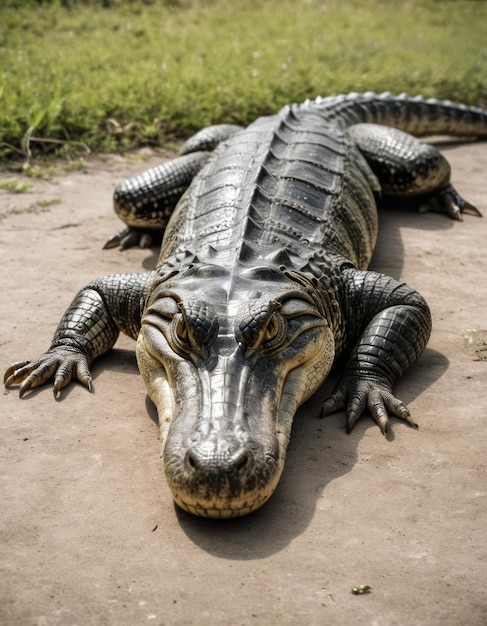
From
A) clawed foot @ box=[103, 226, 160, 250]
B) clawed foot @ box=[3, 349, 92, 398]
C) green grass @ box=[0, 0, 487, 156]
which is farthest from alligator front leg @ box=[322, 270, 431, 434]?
green grass @ box=[0, 0, 487, 156]

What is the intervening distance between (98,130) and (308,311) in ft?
17.5

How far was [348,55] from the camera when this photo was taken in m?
11.1

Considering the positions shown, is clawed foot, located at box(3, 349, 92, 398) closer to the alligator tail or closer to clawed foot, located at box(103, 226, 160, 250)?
clawed foot, located at box(103, 226, 160, 250)

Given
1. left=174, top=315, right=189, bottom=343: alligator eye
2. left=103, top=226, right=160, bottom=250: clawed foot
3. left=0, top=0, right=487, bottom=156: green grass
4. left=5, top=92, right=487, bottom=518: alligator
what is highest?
left=174, top=315, right=189, bottom=343: alligator eye

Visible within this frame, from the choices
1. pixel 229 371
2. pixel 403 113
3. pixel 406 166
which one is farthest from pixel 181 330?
pixel 403 113

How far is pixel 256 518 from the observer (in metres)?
3.31

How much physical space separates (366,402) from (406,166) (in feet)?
10.8

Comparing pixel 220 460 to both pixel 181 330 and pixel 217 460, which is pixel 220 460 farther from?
pixel 181 330

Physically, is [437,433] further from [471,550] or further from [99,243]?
[99,243]

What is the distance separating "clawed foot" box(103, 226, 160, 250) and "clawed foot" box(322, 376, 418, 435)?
2.77 m

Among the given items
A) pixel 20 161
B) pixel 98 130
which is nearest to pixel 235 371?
pixel 20 161

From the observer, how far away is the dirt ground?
2848mm

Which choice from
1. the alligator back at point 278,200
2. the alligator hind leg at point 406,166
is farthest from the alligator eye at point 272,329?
the alligator hind leg at point 406,166

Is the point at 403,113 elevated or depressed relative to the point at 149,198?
elevated
